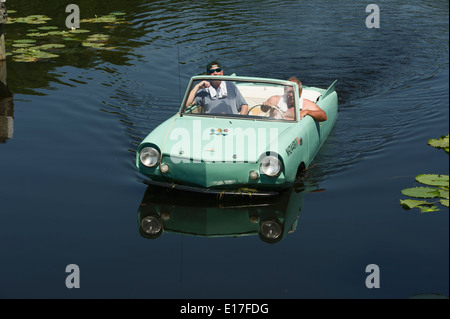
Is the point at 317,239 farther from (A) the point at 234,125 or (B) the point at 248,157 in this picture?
(A) the point at 234,125

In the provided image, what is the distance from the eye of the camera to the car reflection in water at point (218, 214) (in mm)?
8008

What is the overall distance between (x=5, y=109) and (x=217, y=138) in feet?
20.6

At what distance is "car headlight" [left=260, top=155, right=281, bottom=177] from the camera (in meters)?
8.41

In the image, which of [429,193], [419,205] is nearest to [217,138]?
[419,205]

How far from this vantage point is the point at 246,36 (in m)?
18.8

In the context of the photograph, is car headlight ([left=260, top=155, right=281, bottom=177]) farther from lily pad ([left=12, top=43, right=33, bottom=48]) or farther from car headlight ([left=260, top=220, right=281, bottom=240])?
lily pad ([left=12, top=43, right=33, bottom=48])

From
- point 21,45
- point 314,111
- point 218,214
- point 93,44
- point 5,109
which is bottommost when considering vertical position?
point 218,214

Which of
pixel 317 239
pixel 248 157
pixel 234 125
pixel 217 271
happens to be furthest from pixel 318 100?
pixel 217 271

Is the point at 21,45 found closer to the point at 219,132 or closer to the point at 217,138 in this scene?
the point at 219,132

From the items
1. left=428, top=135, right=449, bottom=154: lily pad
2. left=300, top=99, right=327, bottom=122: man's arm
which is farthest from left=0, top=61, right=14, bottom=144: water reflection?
left=428, top=135, right=449, bottom=154: lily pad

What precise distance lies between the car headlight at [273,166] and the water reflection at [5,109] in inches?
204

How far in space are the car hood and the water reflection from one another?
12.8 ft

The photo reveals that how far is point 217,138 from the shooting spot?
29.0 feet

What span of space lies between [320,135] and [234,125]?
5.97 feet
